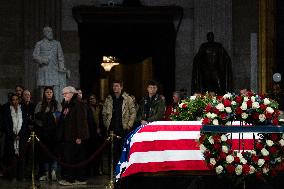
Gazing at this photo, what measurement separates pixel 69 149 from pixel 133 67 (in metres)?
14.4

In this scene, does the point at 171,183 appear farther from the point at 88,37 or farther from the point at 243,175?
the point at 88,37

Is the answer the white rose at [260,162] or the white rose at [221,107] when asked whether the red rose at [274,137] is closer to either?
the white rose at [260,162]

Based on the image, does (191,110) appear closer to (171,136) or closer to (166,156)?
(171,136)

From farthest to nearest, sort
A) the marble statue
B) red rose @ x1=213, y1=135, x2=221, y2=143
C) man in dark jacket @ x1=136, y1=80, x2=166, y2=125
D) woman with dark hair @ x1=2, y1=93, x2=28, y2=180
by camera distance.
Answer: the marble statue
woman with dark hair @ x1=2, y1=93, x2=28, y2=180
man in dark jacket @ x1=136, y1=80, x2=166, y2=125
red rose @ x1=213, y1=135, x2=221, y2=143

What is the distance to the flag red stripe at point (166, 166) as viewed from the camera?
812cm

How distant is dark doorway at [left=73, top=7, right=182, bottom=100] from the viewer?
55.8 feet

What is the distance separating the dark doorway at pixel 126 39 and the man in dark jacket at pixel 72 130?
15.8 ft

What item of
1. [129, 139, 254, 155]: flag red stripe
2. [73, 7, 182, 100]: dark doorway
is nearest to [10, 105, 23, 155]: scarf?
[73, 7, 182, 100]: dark doorway

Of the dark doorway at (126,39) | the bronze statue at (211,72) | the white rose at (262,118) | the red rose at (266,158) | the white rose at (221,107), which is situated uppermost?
the dark doorway at (126,39)

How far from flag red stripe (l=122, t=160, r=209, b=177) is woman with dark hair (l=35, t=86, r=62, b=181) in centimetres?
494

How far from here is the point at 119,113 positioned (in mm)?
12625

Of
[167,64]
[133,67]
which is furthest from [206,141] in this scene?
[133,67]

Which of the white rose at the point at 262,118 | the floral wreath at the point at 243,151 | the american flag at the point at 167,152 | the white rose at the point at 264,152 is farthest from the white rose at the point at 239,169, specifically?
the american flag at the point at 167,152

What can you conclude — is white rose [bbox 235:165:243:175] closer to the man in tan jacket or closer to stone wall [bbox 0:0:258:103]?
the man in tan jacket
